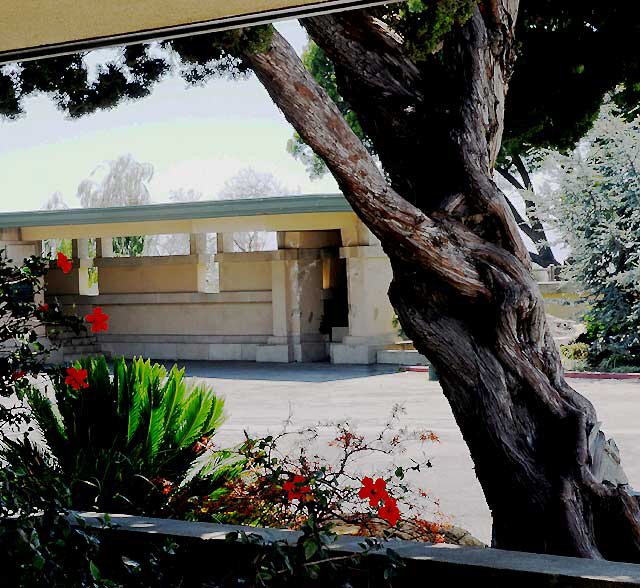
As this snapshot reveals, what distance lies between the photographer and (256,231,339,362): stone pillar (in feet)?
74.7

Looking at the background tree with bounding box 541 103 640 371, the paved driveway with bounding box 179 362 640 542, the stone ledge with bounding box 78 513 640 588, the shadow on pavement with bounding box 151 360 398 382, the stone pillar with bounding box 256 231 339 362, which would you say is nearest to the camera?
the stone ledge with bounding box 78 513 640 588

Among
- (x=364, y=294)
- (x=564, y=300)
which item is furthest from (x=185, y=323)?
(x=564, y=300)

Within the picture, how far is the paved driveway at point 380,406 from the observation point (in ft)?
32.4

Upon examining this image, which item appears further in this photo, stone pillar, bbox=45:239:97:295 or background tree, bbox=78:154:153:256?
background tree, bbox=78:154:153:256

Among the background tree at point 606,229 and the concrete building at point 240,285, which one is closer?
the background tree at point 606,229

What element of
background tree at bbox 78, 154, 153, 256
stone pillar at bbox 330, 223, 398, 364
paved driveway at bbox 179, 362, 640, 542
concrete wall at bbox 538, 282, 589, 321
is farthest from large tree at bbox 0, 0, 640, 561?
background tree at bbox 78, 154, 153, 256

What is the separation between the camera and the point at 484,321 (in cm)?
573

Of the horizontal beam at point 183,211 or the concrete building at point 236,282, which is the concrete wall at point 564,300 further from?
the horizontal beam at point 183,211

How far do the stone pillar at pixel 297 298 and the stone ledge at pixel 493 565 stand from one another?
1888cm

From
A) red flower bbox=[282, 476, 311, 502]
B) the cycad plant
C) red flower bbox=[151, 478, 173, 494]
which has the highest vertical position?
the cycad plant

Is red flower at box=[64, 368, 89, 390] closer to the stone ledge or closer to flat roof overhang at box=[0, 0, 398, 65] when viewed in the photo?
the stone ledge

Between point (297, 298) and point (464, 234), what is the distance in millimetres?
17043

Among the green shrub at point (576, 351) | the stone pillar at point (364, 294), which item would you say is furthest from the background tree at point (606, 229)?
the stone pillar at point (364, 294)

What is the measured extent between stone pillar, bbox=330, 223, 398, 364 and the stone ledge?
17.7m
